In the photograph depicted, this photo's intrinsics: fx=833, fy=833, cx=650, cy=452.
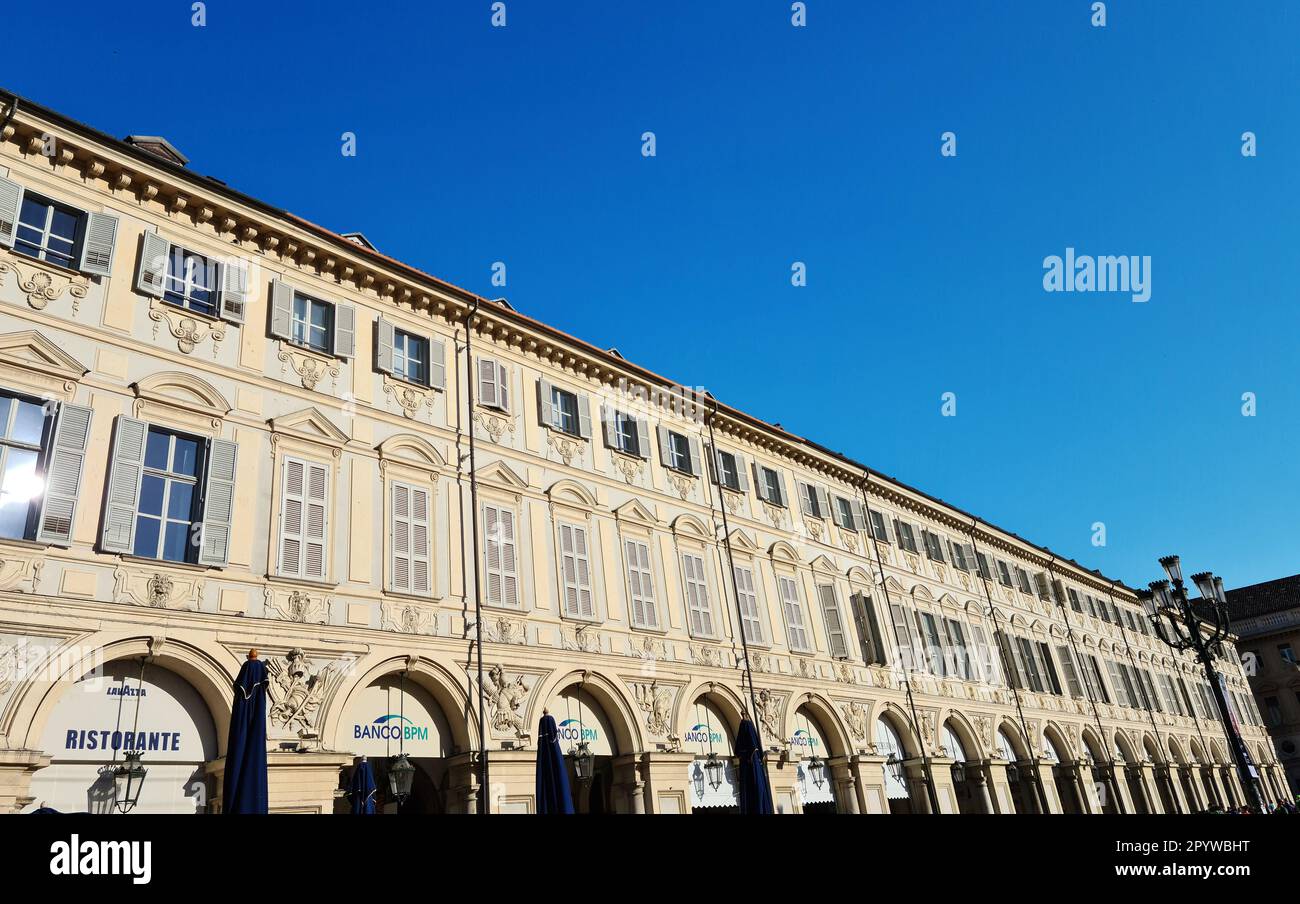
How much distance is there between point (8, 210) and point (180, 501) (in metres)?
4.97

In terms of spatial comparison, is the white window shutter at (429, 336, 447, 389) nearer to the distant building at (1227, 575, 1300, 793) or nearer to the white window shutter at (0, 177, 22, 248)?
the white window shutter at (0, 177, 22, 248)

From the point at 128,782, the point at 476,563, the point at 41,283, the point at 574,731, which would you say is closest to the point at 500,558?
the point at 476,563

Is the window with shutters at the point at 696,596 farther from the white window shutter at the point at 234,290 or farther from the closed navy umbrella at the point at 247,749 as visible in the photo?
the white window shutter at the point at 234,290

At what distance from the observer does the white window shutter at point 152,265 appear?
13.6 meters

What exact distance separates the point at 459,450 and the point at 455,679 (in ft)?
15.3

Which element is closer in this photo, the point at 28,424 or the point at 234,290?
the point at 28,424

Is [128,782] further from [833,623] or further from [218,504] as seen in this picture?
[833,623]

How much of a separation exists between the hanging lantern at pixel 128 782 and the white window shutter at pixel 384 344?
803 centimetres

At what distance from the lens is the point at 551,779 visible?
13.3 metres

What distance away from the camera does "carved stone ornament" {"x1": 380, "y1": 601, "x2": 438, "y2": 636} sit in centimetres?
1430

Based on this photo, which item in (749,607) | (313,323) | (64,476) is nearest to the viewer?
(64,476)
